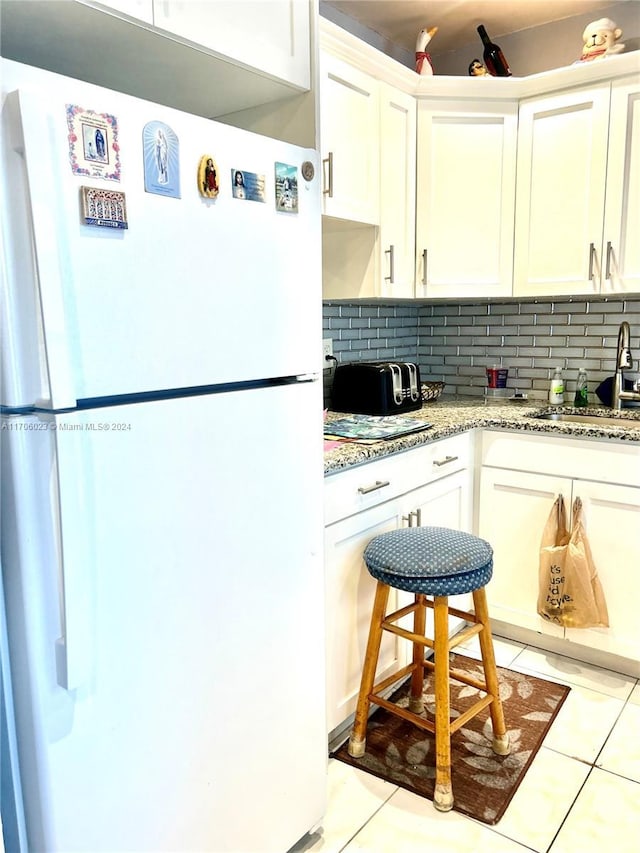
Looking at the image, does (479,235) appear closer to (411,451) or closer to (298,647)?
(411,451)

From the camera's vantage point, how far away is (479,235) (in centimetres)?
262

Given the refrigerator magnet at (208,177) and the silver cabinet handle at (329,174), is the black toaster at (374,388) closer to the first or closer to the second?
the silver cabinet handle at (329,174)

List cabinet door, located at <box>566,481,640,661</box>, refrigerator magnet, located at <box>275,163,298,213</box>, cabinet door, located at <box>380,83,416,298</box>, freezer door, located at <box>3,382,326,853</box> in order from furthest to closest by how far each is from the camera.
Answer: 1. cabinet door, located at <box>380,83,416,298</box>
2. cabinet door, located at <box>566,481,640,661</box>
3. refrigerator magnet, located at <box>275,163,298,213</box>
4. freezer door, located at <box>3,382,326,853</box>

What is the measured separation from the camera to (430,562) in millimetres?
1689

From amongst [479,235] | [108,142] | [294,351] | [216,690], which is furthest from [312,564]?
[479,235]

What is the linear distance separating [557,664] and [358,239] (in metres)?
1.80

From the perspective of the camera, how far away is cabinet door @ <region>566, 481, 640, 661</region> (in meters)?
2.18

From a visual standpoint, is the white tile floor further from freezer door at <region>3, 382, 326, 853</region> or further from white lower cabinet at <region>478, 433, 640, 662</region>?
white lower cabinet at <region>478, 433, 640, 662</region>

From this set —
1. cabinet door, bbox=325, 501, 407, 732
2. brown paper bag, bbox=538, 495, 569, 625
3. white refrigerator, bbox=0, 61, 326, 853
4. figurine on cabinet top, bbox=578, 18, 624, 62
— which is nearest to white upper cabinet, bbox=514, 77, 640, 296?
figurine on cabinet top, bbox=578, 18, 624, 62

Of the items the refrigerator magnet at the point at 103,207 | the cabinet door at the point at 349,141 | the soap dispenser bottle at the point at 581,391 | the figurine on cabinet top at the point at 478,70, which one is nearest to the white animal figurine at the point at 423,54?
the figurine on cabinet top at the point at 478,70

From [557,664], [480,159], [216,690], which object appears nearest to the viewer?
[216,690]

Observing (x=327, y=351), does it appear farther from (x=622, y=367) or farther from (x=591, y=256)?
(x=622, y=367)

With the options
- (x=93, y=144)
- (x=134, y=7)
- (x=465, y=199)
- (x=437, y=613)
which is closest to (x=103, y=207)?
(x=93, y=144)

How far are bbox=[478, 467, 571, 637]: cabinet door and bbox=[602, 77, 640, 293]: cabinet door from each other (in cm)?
86
